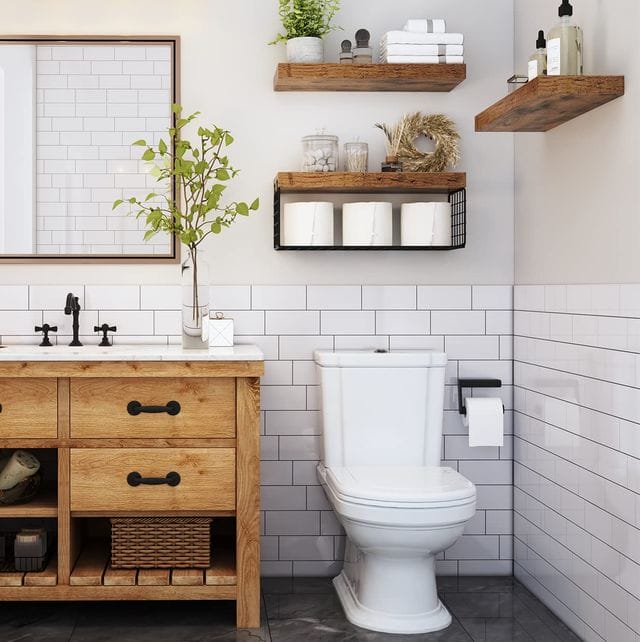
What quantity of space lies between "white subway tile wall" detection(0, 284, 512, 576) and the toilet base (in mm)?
519

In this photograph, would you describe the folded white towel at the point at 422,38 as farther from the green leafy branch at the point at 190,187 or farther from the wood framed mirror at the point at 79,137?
the wood framed mirror at the point at 79,137

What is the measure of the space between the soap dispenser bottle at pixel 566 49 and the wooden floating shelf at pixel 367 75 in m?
0.77

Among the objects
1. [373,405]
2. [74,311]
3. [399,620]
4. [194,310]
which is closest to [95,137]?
[74,311]

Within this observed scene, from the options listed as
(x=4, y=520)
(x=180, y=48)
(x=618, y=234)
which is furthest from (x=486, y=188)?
(x=4, y=520)

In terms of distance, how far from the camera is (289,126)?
3.56 metres

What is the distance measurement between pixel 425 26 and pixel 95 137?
52.9 inches

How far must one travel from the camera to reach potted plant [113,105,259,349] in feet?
10.7

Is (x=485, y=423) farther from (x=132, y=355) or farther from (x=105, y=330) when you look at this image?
(x=105, y=330)

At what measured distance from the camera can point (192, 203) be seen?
11.6ft

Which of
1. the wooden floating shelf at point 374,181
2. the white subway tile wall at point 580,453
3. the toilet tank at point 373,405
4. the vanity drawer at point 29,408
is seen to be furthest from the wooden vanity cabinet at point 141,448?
the white subway tile wall at point 580,453

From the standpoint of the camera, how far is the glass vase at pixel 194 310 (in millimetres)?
3260

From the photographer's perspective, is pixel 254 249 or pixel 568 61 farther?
pixel 254 249

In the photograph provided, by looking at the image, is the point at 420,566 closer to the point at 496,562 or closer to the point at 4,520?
the point at 496,562

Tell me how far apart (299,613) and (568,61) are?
6.72 feet
